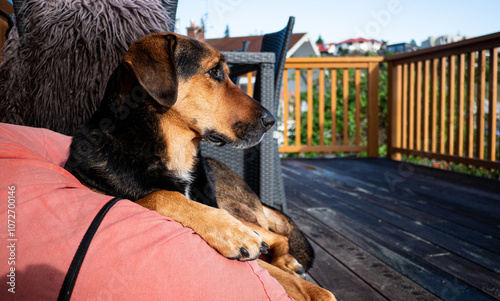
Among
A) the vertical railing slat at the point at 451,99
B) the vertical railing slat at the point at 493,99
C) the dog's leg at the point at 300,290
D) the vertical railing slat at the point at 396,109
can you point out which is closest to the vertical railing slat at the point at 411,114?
the vertical railing slat at the point at 396,109

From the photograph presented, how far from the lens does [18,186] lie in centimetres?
99

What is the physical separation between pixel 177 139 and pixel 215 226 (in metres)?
0.54

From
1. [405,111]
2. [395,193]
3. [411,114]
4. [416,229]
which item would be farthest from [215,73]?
[405,111]

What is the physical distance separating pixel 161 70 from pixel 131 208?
1.78 ft

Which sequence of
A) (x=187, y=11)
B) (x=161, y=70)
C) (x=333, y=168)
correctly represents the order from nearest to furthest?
(x=161, y=70) → (x=187, y=11) → (x=333, y=168)

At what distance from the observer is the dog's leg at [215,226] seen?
43.1 inches

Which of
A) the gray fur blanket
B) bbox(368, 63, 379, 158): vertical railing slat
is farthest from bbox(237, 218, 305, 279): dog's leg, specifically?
bbox(368, 63, 379, 158): vertical railing slat

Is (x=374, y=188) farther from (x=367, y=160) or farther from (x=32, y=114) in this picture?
(x=32, y=114)

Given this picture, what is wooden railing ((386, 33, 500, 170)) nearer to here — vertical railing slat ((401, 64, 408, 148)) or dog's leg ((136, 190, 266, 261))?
vertical railing slat ((401, 64, 408, 148))

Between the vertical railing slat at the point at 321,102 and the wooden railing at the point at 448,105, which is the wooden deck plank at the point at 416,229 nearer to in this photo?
the wooden railing at the point at 448,105

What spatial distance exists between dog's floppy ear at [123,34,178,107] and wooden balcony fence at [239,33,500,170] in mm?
3625

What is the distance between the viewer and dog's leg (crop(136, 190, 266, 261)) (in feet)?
3.59

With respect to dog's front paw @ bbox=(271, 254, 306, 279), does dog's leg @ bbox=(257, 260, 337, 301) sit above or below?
above


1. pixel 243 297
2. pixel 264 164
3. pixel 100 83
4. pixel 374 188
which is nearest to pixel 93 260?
pixel 243 297
